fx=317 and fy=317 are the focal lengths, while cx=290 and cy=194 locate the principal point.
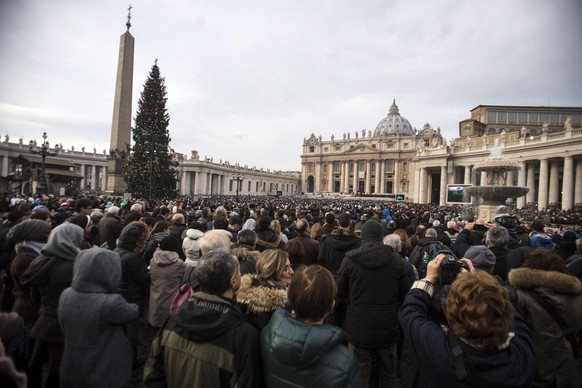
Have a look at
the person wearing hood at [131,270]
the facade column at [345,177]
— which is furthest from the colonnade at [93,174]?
the person wearing hood at [131,270]

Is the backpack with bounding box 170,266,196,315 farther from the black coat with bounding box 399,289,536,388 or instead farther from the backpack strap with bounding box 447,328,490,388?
the backpack strap with bounding box 447,328,490,388

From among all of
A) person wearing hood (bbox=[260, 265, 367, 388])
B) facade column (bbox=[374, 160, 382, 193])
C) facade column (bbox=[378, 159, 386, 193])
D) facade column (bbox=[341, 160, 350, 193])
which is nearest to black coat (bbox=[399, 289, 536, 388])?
person wearing hood (bbox=[260, 265, 367, 388])

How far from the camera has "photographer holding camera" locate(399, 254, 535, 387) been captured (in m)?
1.59

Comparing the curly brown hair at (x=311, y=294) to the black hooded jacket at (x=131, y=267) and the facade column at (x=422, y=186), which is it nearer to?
the black hooded jacket at (x=131, y=267)

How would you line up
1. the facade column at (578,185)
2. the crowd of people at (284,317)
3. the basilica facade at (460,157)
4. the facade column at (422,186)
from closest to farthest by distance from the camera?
the crowd of people at (284,317) → the facade column at (578,185) → the basilica facade at (460,157) → the facade column at (422,186)

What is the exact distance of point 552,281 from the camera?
8.88ft

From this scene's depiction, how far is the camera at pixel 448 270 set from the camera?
228cm

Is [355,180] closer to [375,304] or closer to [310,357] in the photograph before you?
[375,304]

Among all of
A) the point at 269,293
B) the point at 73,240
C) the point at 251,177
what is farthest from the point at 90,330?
the point at 251,177

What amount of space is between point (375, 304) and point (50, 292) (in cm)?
319

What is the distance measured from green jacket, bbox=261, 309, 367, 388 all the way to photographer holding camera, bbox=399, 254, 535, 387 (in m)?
0.45

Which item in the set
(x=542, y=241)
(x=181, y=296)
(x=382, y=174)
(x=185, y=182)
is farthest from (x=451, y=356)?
(x=382, y=174)

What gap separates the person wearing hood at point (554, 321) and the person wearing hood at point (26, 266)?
486 cm

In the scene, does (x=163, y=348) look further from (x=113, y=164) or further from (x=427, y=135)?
(x=427, y=135)
